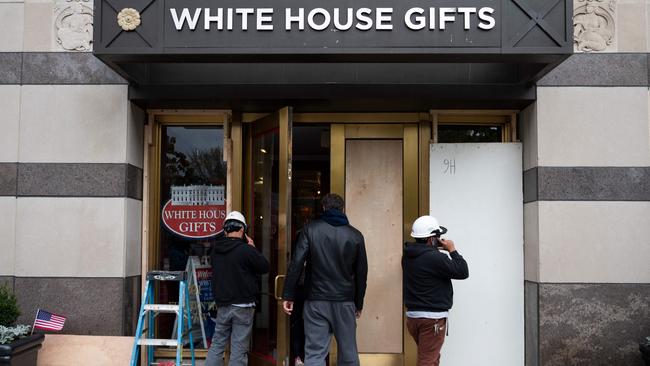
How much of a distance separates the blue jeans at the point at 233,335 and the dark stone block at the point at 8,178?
245 centimetres

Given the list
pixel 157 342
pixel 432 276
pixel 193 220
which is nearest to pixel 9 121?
pixel 193 220

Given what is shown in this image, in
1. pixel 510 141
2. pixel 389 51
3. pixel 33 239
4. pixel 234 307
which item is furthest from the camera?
pixel 510 141

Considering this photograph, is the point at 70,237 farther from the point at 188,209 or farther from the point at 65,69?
the point at 65,69

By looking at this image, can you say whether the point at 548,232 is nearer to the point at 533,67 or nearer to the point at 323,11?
the point at 533,67

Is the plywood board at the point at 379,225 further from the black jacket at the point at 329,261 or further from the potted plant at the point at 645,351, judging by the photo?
the potted plant at the point at 645,351

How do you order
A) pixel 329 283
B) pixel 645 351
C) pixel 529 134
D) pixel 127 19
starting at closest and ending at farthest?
pixel 127 19 → pixel 329 283 → pixel 645 351 → pixel 529 134

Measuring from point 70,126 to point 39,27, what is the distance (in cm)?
106

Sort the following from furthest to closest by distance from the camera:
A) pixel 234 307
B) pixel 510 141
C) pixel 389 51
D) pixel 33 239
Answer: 1. pixel 510 141
2. pixel 33 239
3. pixel 234 307
4. pixel 389 51

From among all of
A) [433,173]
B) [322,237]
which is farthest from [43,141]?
[433,173]

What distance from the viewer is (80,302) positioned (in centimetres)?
618

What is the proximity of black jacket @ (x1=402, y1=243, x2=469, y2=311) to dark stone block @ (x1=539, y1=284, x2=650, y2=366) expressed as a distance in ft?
4.06

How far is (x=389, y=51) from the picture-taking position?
523cm

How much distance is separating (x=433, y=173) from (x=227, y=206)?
223 centimetres

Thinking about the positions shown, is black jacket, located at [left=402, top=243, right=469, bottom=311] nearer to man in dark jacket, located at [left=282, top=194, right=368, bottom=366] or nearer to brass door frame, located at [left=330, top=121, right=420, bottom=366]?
man in dark jacket, located at [left=282, top=194, right=368, bottom=366]
